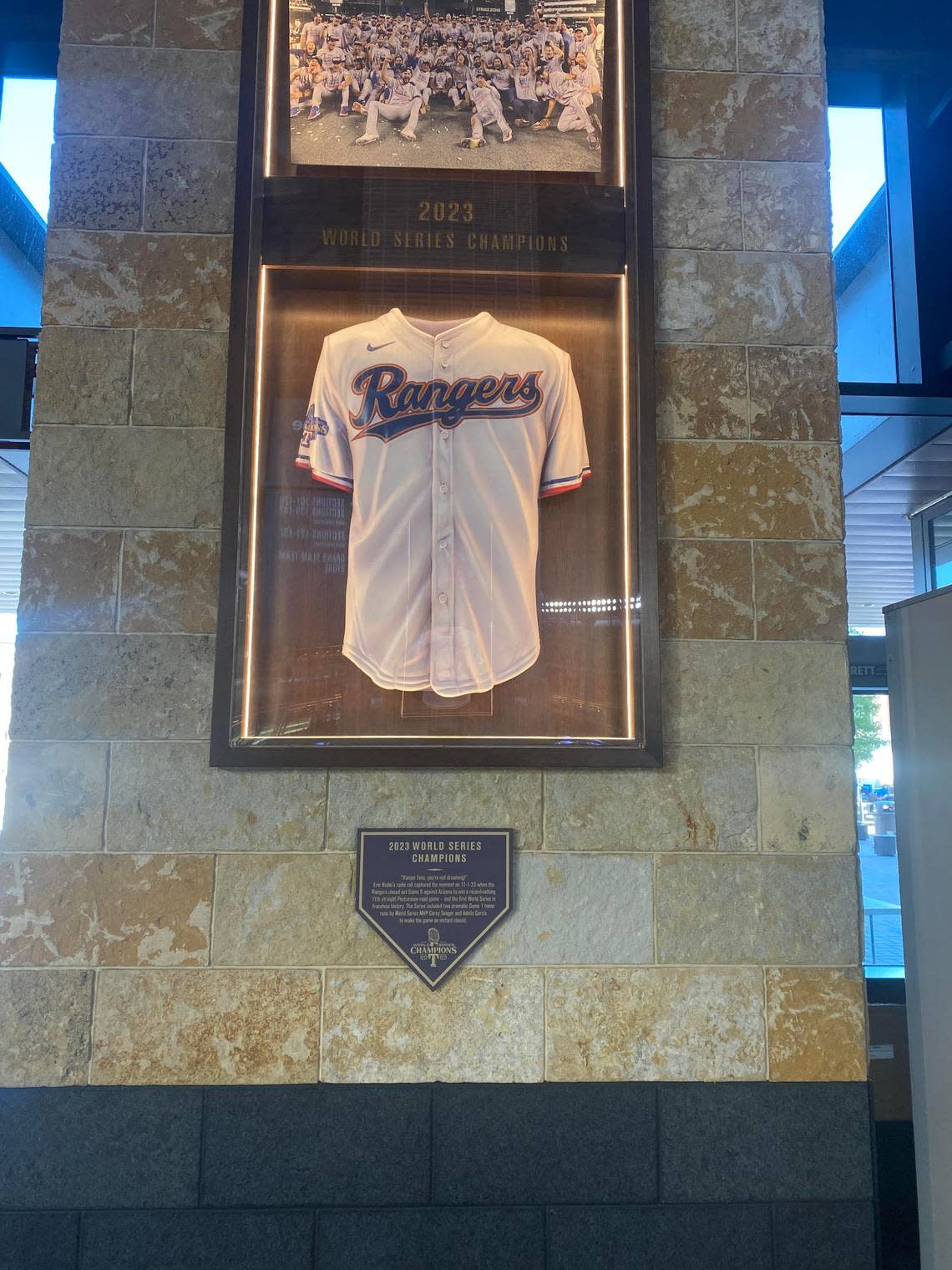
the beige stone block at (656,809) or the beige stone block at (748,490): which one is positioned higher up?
the beige stone block at (748,490)

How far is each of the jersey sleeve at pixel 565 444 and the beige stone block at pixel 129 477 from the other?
692 mm

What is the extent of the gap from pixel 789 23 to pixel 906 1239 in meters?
3.03

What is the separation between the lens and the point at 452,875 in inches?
65.4

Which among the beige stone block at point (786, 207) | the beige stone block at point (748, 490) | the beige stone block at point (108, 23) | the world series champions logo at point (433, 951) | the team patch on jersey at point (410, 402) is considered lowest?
the world series champions logo at point (433, 951)

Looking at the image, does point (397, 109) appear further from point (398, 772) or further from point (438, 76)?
point (398, 772)

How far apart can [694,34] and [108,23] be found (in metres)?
1.30

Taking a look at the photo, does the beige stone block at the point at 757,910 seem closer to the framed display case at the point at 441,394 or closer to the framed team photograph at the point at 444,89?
the framed display case at the point at 441,394

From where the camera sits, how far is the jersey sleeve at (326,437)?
1743mm

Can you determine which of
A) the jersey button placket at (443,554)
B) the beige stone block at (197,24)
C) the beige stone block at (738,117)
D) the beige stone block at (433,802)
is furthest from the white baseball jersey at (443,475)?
the beige stone block at (197,24)

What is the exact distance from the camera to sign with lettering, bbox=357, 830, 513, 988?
164cm

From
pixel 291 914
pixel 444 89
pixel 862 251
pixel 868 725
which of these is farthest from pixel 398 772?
pixel 862 251

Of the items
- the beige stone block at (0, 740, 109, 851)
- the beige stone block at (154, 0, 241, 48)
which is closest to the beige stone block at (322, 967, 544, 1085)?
the beige stone block at (0, 740, 109, 851)

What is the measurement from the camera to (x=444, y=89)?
1.83 metres

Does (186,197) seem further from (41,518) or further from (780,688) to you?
(780,688)
